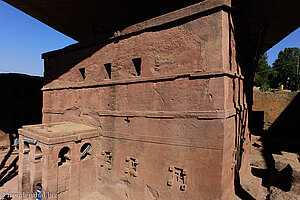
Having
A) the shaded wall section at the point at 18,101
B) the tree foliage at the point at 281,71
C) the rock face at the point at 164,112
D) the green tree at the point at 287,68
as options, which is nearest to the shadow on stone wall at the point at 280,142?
the rock face at the point at 164,112

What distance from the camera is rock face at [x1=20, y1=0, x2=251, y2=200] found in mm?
3855

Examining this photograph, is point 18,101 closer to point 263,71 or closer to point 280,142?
point 280,142

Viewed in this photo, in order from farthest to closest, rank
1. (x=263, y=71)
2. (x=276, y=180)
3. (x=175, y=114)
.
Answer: (x=263, y=71) < (x=276, y=180) < (x=175, y=114)

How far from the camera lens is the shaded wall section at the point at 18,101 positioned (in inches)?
475

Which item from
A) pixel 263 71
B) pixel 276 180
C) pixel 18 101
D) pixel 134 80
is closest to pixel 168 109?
pixel 134 80

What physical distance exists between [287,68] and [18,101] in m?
35.8

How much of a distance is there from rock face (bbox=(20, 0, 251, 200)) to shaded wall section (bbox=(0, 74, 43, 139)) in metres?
8.47

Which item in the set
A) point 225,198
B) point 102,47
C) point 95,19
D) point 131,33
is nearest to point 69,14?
point 95,19

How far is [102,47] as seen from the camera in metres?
6.02

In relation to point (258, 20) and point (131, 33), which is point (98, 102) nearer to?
point (131, 33)

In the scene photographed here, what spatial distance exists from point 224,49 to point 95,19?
615 centimetres

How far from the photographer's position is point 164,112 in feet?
14.8

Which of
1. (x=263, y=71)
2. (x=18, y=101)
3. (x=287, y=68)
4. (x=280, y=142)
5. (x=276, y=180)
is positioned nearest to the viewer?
(x=276, y=180)

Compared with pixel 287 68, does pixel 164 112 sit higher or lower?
lower
